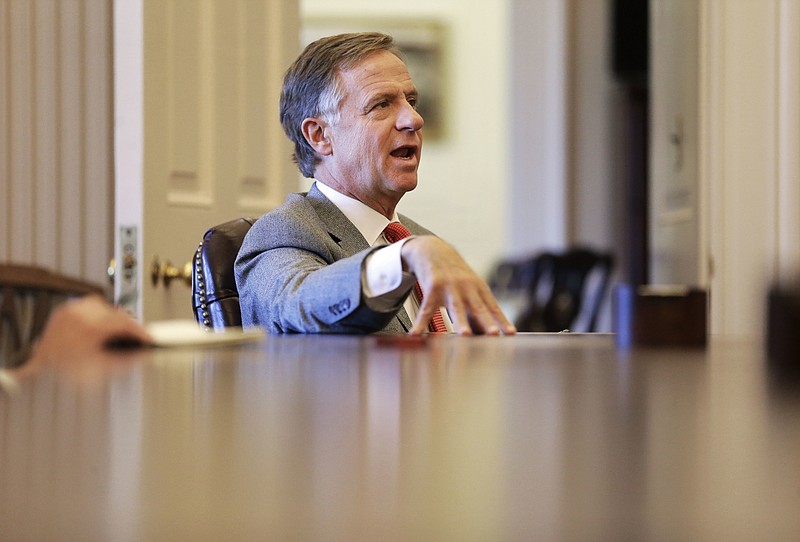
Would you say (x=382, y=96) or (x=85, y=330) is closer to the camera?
(x=85, y=330)

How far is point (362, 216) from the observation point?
6.48 feet

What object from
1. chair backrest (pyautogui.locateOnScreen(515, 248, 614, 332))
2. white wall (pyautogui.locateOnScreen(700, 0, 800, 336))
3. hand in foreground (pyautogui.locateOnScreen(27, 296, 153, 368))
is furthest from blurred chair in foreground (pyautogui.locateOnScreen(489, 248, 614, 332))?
hand in foreground (pyautogui.locateOnScreen(27, 296, 153, 368))

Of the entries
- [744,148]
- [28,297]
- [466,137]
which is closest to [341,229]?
[28,297]

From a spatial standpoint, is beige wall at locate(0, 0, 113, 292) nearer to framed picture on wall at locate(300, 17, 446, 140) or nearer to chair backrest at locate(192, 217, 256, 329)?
chair backrest at locate(192, 217, 256, 329)

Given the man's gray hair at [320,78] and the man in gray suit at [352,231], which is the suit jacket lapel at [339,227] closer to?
the man in gray suit at [352,231]

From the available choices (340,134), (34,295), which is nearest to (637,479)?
(340,134)

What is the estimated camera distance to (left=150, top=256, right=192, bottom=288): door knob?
2498 millimetres

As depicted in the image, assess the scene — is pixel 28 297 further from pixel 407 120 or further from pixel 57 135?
pixel 407 120

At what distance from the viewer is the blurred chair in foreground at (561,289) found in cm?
524

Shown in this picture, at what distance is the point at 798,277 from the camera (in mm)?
630

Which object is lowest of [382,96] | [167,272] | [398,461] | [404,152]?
[398,461]

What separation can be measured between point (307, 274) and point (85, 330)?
703 mm

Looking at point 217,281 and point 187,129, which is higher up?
point 187,129

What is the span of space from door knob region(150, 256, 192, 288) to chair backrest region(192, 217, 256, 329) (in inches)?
21.1
